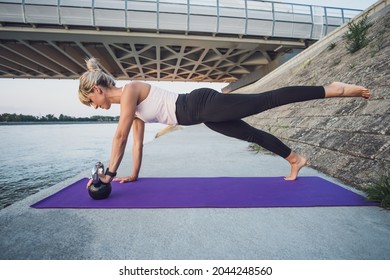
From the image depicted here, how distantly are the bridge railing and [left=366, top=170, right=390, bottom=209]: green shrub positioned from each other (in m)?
22.3

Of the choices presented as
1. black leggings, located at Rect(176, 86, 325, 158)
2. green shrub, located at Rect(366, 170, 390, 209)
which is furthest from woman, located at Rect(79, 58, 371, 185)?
green shrub, located at Rect(366, 170, 390, 209)

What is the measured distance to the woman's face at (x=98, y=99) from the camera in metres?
2.01

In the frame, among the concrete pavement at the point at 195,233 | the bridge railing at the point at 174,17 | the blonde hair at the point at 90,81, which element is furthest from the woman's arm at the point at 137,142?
the bridge railing at the point at 174,17

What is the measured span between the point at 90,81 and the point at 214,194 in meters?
1.62

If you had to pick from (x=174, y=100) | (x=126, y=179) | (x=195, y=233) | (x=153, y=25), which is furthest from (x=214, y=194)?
(x=153, y=25)

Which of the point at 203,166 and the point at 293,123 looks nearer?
the point at 203,166

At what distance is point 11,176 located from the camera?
197 inches

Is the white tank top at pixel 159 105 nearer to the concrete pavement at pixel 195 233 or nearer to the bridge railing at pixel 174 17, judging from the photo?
the concrete pavement at pixel 195 233

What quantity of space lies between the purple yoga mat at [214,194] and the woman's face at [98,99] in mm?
914

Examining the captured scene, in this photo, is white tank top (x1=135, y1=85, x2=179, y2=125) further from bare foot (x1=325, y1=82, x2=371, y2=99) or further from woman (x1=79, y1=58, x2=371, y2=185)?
bare foot (x1=325, y1=82, x2=371, y2=99)

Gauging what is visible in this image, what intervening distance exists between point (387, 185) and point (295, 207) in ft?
2.47
